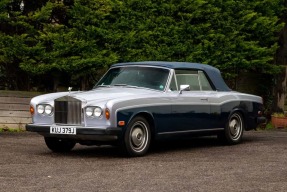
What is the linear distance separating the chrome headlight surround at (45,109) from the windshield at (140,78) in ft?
4.37

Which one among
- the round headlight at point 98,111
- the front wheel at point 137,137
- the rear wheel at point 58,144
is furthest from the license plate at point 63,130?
the front wheel at point 137,137

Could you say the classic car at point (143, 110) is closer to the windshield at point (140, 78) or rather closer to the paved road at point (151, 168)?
the windshield at point (140, 78)

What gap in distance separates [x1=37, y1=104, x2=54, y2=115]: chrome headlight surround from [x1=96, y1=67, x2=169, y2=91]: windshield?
4.37ft

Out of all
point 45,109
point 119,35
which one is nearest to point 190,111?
point 45,109

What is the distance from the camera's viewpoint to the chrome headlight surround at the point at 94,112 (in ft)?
28.4

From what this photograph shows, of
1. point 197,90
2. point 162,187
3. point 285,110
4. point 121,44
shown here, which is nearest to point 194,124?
Answer: point 197,90

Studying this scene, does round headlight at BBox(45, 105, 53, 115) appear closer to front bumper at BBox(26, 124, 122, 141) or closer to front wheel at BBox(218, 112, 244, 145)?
front bumper at BBox(26, 124, 122, 141)

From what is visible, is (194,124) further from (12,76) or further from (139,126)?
(12,76)

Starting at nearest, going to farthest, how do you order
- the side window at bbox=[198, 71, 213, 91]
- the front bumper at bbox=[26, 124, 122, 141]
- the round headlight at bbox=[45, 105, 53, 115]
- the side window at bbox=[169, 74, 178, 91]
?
the front bumper at bbox=[26, 124, 122, 141] → the round headlight at bbox=[45, 105, 53, 115] → the side window at bbox=[169, 74, 178, 91] → the side window at bbox=[198, 71, 213, 91]

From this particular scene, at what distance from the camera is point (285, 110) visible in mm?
17859

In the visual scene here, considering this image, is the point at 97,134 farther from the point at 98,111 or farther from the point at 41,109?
the point at 41,109

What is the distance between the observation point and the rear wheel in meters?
9.63

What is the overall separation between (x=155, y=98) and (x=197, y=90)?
1439mm

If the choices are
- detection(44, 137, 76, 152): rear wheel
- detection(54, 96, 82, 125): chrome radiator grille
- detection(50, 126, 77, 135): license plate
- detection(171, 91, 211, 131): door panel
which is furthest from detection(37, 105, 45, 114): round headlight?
detection(171, 91, 211, 131): door panel
